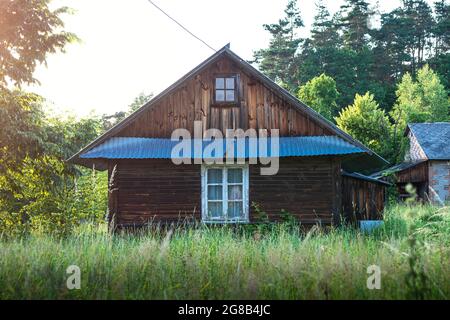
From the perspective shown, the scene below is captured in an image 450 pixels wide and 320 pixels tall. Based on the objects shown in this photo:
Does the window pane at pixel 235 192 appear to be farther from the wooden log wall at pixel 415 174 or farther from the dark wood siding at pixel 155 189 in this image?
the wooden log wall at pixel 415 174

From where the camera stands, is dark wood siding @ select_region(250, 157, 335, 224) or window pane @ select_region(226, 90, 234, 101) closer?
dark wood siding @ select_region(250, 157, 335, 224)

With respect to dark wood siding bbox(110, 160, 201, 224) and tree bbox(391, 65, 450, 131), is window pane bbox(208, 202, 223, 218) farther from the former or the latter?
tree bbox(391, 65, 450, 131)

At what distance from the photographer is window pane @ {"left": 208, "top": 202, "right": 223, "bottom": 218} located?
14141 millimetres

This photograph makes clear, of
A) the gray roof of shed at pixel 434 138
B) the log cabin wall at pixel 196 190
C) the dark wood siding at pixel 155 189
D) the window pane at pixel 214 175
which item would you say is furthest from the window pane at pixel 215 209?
the gray roof of shed at pixel 434 138

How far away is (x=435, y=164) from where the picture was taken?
33.9 meters

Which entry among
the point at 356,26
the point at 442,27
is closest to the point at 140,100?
the point at 356,26

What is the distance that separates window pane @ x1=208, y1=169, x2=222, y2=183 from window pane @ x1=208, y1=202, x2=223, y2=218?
0.65 m

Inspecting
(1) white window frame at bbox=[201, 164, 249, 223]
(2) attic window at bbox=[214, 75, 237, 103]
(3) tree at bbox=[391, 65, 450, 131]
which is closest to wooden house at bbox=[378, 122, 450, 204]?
(3) tree at bbox=[391, 65, 450, 131]

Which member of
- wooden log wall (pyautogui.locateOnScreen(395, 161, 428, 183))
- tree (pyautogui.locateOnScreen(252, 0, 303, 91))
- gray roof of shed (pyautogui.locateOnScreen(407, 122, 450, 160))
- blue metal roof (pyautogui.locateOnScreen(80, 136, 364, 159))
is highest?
tree (pyautogui.locateOnScreen(252, 0, 303, 91))

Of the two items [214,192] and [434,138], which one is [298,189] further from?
[434,138]

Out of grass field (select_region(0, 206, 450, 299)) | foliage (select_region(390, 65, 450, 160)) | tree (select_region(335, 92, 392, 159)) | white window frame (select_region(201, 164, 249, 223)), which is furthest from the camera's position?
foliage (select_region(390, 65, 450, 160))

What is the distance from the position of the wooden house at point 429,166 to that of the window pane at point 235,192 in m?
20.9
